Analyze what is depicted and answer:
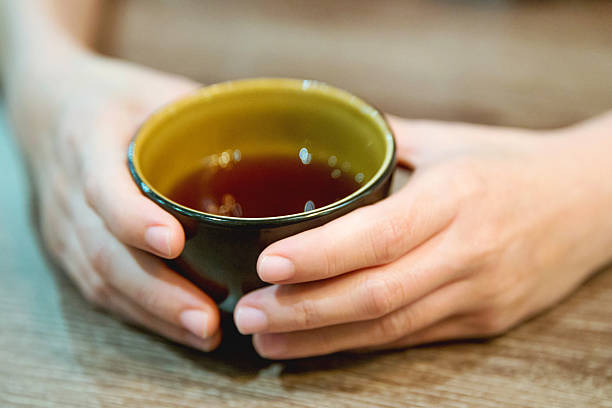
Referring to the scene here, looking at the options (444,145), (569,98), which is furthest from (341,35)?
(444,145)

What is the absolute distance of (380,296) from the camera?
53cm

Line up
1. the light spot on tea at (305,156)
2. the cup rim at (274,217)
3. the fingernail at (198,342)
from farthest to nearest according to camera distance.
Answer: the light spot on tea at (305,156), the fingernail at (198,342), the cup rim at (274,217)

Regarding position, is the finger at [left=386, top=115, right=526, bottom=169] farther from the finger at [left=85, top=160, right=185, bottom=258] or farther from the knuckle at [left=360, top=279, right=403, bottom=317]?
the finger at [left=85, top=160, right=185, bottom=258]

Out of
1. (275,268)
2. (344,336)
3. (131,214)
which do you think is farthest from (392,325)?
(131,214)

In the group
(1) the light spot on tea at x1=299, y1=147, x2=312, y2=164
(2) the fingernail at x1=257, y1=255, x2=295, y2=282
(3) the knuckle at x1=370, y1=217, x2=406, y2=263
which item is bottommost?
(2) the fingernail at x1=257, y1=255, x2=295, y2=282

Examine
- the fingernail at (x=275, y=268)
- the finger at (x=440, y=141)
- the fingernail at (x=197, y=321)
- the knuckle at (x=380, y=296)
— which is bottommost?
the fingernail at (x=197, y=321)

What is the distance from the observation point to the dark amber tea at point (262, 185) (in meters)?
0.62

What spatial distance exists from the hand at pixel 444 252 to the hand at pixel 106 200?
0.08 metres

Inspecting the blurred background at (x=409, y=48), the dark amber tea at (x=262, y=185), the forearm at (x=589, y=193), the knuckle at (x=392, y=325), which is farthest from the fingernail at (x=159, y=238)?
the blurred background at (x=409, y=48)

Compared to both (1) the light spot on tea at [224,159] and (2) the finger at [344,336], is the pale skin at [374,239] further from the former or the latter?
(1) the light spot on tea at [224,159]

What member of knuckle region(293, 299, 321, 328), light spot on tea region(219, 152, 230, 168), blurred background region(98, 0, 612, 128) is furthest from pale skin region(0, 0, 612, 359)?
blurred background region(98, 0, 612, 128)

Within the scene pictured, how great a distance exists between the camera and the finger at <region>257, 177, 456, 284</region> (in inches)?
19.0

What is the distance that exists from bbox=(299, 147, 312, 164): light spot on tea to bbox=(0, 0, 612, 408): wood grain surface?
0.13m

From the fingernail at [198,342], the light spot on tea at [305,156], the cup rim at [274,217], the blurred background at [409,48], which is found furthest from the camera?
the blurred background at [409,48]
